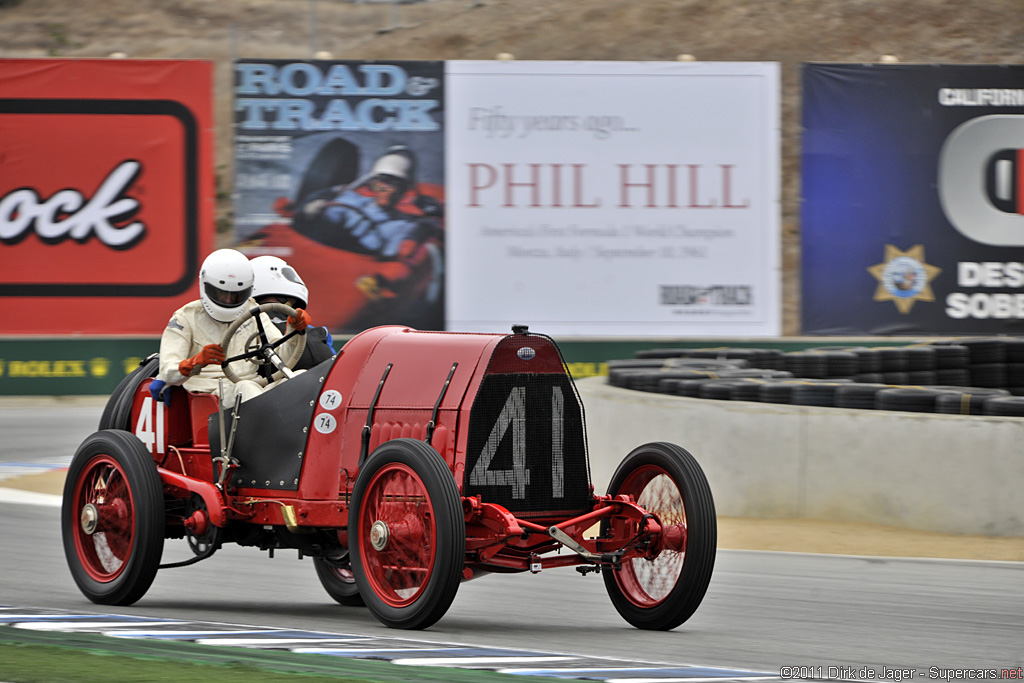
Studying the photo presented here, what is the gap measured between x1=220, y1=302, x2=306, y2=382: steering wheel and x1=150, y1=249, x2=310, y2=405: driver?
32 mm

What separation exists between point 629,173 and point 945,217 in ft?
17.2

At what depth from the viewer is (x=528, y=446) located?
22.6ft

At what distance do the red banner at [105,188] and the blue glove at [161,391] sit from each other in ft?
49.6

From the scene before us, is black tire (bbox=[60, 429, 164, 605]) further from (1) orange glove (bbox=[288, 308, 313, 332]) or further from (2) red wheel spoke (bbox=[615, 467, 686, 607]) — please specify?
(2) red wheel spoke (bbox=[615, 467, 686, 607])

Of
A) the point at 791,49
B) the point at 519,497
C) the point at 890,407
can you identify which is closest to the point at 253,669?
the point at 519,497

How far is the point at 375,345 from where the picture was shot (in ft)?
23.8

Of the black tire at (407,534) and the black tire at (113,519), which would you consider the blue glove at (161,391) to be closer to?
the black tire at (113,519)

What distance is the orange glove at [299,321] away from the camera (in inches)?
309

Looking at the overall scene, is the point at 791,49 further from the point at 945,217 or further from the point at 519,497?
the point at 519,497

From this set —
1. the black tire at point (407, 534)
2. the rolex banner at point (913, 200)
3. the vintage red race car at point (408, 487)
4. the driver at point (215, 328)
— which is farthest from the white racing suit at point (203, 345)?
the rolex banner at point (913, 200)

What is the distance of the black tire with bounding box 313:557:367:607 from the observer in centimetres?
803

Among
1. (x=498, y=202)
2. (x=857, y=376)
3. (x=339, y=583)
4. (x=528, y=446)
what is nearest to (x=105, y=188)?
(x=498, y=202)

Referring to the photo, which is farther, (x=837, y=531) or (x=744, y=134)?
(x=744, y=134)

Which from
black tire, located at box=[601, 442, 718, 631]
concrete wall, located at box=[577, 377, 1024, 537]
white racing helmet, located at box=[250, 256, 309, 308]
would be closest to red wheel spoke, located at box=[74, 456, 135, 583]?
white racing helmet, located at box=[250, 256, 309, 308]
